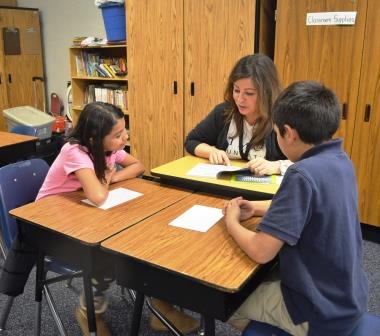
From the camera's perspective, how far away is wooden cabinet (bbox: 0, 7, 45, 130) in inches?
206

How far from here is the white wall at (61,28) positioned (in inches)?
198

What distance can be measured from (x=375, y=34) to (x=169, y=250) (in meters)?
2.23

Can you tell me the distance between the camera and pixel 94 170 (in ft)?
5.63

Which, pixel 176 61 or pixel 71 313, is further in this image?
pixel 176 61

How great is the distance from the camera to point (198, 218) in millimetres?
1427

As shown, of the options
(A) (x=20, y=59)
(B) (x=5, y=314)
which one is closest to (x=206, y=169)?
(B) (x=5, y=314)

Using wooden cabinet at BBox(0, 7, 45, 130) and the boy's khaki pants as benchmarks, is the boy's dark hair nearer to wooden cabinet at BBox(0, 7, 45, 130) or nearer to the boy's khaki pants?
the boy's khaki pants

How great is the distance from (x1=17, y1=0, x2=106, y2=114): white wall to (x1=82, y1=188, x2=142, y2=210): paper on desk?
3.70 metres

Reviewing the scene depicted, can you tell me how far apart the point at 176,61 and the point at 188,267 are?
9.13ft

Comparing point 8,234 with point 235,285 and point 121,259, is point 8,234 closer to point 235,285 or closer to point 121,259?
point 121,259

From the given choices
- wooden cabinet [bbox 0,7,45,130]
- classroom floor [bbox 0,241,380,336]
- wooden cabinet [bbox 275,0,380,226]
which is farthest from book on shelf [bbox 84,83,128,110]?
classroom floor [bbox 0,241,380,336]

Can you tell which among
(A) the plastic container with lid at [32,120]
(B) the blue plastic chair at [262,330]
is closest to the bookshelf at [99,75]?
(A) the plastic container with lid at [32,120]

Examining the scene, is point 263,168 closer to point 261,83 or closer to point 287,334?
point 261,83

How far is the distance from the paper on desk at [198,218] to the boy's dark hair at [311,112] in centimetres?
44
